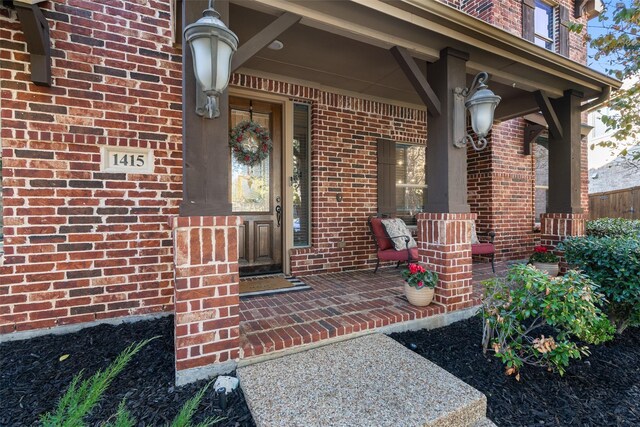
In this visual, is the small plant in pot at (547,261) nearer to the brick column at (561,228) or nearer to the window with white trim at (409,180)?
the brick column at (561,228)

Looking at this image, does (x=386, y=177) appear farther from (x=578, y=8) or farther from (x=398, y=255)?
(x=578, y=8)

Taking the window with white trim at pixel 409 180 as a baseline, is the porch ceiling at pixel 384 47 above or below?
above

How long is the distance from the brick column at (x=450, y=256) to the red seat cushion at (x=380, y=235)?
1.14m

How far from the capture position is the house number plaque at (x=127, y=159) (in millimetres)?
2479

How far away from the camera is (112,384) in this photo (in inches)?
68.5

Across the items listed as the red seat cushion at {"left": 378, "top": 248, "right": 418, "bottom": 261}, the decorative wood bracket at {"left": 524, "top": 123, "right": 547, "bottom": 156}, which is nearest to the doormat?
the red seat cushion at {"left": 378, "top": 248, "right": 418, "bottom": 261}

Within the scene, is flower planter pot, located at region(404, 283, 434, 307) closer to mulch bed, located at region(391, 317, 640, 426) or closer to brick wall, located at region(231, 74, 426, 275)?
mulch bed, located at region(391, 317, 640, 426)

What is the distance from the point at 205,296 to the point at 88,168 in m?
1.59

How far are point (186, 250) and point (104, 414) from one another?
91 centimetres

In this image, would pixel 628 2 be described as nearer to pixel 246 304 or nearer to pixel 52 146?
pixel 246 304

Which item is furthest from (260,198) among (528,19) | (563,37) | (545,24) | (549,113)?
(563,37)

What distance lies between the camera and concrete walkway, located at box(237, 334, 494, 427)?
1.48m

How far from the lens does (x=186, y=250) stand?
1.75 meters

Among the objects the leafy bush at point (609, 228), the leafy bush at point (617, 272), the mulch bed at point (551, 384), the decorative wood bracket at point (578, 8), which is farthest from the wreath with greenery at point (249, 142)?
the decorative wood bracket at point (578, 8)
